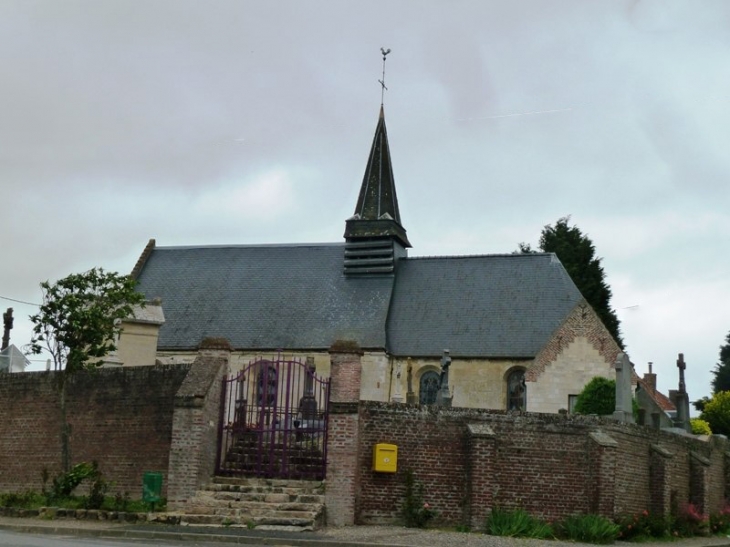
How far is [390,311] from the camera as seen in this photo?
1476 inches

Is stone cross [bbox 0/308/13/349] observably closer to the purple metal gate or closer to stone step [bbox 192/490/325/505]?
the purple metal gate

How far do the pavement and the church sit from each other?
45.2 feet

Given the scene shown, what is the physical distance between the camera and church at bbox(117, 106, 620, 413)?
Answer: 108 ft

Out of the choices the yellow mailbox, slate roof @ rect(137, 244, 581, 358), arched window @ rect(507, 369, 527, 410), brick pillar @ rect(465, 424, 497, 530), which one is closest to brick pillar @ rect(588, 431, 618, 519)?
brick pillar @ rect(465, 424, 497, 530)

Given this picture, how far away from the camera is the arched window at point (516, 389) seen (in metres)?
33.9

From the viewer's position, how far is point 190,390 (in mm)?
17938

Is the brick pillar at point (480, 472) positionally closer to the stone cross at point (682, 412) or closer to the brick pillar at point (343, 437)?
the brick pillar at point (343, 437)

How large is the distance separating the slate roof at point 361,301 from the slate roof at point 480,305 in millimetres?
42

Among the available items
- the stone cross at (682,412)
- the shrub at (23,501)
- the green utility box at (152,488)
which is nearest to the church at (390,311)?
the stone cross at (682,412)

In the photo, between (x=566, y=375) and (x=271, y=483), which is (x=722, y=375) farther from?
(x=271, y=483)

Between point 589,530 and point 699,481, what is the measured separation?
6.95m

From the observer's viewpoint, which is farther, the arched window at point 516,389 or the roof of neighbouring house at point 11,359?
the arched window at point 516,389

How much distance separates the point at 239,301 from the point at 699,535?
890 inches

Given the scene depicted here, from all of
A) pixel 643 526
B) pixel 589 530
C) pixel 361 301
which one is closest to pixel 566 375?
pixel 361 301
